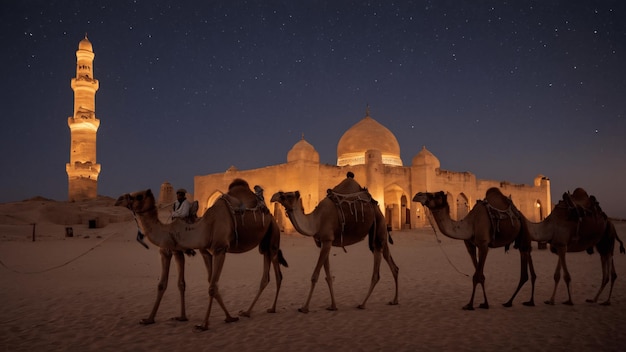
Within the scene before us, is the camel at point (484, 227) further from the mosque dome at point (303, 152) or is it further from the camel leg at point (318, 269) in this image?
the mosque dome at point (303, 152)

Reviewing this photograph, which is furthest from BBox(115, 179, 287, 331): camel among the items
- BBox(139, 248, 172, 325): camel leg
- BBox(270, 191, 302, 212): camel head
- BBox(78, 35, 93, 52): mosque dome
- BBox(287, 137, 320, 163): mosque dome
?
BBox(78, 35, 93, 52): mosque dome

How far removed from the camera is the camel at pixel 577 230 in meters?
7.08

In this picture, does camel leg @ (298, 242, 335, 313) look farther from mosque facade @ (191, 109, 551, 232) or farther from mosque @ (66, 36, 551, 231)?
mosque @ (66, 36, 551, 231)

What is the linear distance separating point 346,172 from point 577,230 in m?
20.8

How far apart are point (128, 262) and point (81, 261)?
140cm

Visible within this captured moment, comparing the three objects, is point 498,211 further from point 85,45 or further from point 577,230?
point 85,45

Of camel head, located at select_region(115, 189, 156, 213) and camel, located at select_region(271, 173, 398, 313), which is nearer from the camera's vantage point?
camel head, located at select_region(115, 189, 156, 213)

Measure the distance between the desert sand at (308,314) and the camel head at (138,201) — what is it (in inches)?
58.1

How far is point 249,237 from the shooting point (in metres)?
6.12

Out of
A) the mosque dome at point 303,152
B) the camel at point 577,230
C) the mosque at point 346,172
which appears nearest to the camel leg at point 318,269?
the camel at point 577,230

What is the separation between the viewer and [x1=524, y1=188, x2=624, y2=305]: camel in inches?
279

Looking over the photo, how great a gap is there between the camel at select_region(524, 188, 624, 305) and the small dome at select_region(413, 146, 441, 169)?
2070cm

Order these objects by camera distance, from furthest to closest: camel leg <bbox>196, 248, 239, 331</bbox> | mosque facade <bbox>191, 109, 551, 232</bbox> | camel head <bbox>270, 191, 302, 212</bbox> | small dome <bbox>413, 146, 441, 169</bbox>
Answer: small dome <bbox>413, 146, 441, 169</bbox>
mosque facade <bbox>191, 109, 551, 232</bbox>
camel head <bbox>270, 191, 302, 212</bbox>
camel leg <bbox>196, 248, 239, 331</bbox>

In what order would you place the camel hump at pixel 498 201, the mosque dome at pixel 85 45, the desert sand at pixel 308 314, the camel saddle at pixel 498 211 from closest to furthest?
the desert sand at pixel 308 314
the camel saddle at pixel 498 211
the camel hump at pixel 498 201
the mosque dome at pixel 85 45
